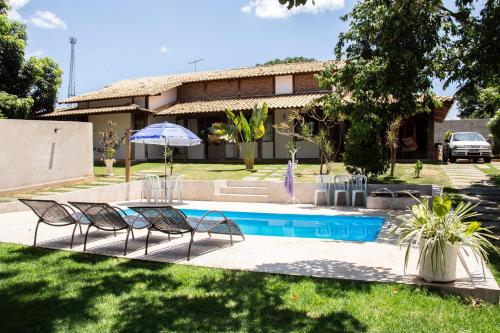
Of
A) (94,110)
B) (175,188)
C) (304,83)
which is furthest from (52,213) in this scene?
(94,110)

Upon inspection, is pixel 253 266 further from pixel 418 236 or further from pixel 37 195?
pixel 37 195

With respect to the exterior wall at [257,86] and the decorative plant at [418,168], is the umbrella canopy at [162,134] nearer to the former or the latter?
the decorative plant at [418,168]

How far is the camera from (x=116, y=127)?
1081 inches

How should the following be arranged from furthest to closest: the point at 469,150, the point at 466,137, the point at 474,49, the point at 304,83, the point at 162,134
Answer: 1. the point at 304,83
2. the point at 466,137
3. the point at 469,150
4. the point at 162,134
5. the point at 474,49

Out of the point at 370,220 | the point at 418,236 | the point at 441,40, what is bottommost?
the point at 370,220

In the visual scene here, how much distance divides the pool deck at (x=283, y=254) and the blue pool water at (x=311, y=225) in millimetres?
572

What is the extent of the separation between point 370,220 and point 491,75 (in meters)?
5.21

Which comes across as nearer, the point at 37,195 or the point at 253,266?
the point at 253,266

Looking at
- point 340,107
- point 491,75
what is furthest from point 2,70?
point 491,75

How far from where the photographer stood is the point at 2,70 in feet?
84.8

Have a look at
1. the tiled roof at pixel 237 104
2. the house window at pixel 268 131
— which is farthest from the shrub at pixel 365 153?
the house window at pixel 268 131

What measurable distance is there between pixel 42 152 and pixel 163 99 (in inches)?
529

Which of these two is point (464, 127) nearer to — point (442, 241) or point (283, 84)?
point (283, 84)

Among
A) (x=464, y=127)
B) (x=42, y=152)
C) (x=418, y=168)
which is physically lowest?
(x=418, y=168)
